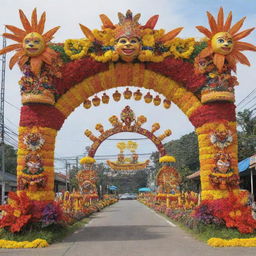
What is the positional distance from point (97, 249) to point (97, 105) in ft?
19.1

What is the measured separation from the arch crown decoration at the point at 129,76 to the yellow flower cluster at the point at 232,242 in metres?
1.75

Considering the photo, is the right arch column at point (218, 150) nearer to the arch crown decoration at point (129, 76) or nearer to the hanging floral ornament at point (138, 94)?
the arch crown decoration at point (129, 76)

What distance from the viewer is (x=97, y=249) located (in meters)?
9.52

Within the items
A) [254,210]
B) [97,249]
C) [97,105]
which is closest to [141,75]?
[97,105]

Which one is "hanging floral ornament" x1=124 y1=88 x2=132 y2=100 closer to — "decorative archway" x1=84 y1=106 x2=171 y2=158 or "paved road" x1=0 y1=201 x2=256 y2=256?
"paved road" x1=0 y1=201 x2=256 y2=256

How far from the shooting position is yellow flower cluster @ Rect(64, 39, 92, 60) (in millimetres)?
12125

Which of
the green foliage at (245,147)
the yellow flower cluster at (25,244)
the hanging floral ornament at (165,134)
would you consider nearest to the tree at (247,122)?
the green foliage at (245,147)

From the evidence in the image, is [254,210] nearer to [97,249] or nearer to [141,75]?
[141,75]

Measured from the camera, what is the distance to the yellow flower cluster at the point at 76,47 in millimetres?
12125

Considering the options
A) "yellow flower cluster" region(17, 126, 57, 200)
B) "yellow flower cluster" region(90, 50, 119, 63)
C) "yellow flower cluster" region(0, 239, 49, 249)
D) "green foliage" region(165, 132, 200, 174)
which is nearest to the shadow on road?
"yellow flower cluster" region(0, 239, 49, 249)

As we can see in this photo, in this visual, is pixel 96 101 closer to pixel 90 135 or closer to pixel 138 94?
pixel 138 94

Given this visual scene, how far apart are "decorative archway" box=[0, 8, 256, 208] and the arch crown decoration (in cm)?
3

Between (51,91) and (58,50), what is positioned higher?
(58,50)

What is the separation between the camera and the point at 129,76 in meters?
12.6
